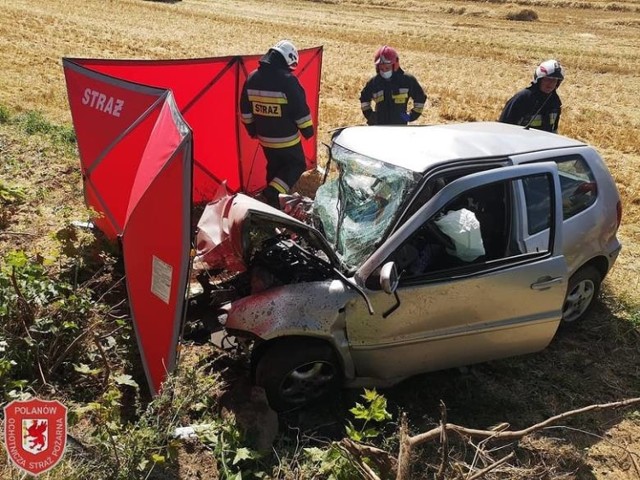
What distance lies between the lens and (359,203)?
3803mm

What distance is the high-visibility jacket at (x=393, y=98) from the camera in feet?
22.6

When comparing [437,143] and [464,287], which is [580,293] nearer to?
[464,287]

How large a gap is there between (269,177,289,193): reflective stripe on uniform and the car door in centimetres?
252

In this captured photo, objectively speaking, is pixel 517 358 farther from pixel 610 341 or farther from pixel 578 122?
pixel 578 122

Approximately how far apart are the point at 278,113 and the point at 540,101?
9.04ft

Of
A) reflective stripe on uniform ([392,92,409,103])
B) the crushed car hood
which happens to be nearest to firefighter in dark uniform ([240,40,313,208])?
reflective stripe on uniform ([392,92,409,103])

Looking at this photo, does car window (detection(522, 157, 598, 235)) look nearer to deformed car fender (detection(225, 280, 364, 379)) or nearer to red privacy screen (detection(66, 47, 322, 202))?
deformed car fender (detection(225, 280, 364, 379))

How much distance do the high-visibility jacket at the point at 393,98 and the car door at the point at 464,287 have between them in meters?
3.39

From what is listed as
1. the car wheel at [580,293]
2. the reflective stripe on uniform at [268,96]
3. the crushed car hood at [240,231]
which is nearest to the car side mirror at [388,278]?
the crushed car hood at [240,231]

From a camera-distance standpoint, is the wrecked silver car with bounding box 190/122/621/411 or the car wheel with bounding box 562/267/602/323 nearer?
the wrecked silver car with bounding box 190/122/621/411

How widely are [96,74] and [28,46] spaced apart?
10.7 m

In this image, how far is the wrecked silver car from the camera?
11.1 ft

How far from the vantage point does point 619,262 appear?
579 cm

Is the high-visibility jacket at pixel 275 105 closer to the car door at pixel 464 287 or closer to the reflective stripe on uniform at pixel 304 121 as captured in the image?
the reflective stripe on uniform at pixel 304 121
